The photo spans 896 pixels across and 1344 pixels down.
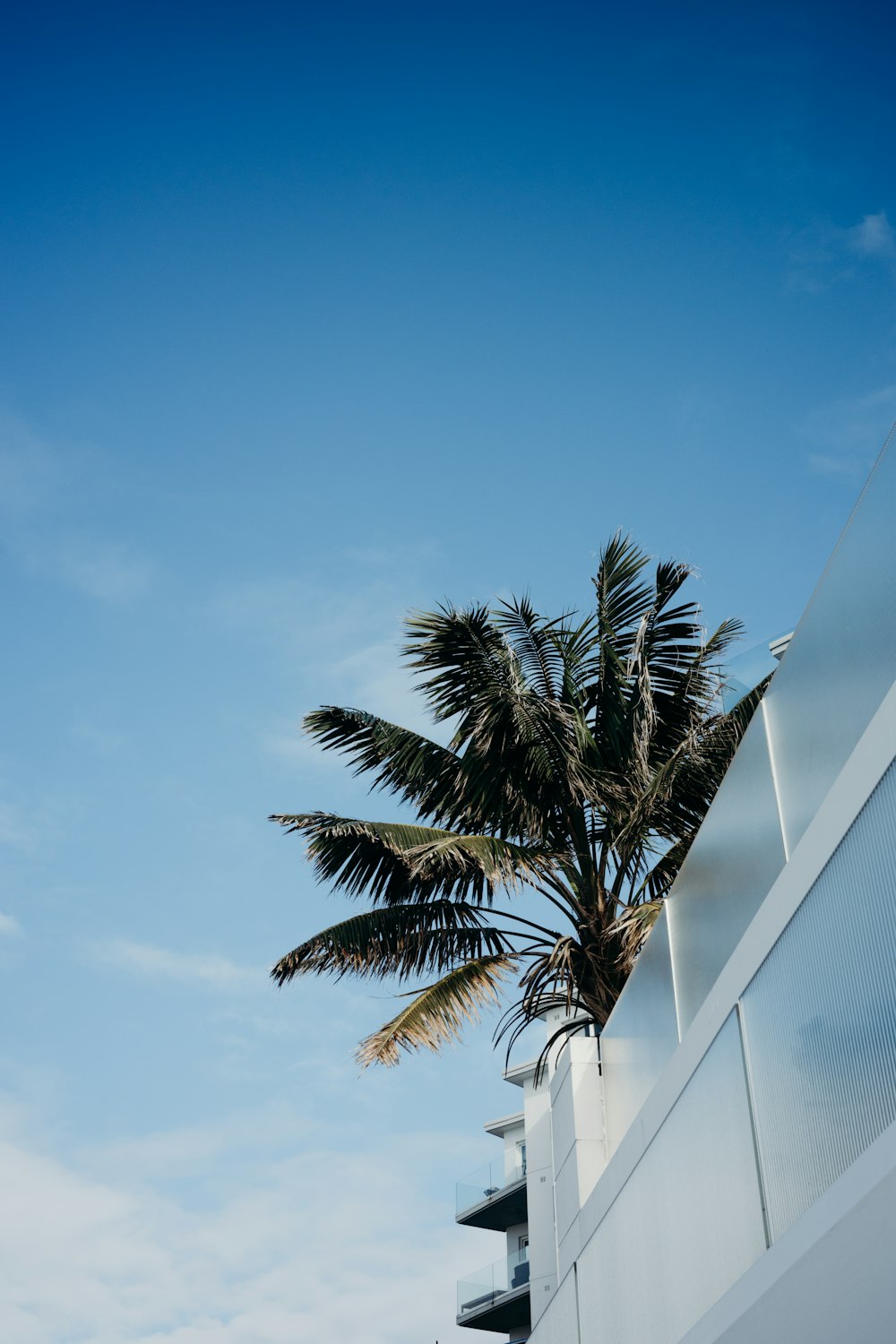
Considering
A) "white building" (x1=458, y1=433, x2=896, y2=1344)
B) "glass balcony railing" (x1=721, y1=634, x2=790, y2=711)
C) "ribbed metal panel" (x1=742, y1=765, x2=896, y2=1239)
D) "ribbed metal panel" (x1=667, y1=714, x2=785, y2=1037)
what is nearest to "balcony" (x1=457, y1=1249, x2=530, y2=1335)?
"glass balcony railing" (x1=721, y1=634, x2=790, y2=711)

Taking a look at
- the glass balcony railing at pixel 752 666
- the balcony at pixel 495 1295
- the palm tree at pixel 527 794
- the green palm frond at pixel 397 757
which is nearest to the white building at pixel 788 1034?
the palm tree at pixel 527 794

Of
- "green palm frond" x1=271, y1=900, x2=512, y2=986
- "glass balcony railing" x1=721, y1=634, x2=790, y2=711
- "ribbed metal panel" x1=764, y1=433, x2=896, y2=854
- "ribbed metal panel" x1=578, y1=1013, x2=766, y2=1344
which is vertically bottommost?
"ribbed metal panel" x1=578, y1=1013, x2=766, y2=1344

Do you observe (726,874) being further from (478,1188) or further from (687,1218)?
(478,1188)

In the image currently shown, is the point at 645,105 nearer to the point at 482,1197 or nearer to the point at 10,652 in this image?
the point at 10,652

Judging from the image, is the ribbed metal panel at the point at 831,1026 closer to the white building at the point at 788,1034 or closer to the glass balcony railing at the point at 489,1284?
the white building at the point at 788,1034

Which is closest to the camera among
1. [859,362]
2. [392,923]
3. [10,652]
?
[392,923]

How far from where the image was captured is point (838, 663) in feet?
15.4

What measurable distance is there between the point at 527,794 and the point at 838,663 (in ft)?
25.7

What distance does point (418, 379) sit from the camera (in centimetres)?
1948

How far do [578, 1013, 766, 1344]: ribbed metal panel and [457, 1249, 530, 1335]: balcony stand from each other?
83.5 feet

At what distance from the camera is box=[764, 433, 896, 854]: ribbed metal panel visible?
4164 mm

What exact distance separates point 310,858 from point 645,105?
1377cm

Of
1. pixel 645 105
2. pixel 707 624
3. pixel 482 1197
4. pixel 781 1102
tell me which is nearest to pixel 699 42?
pixel 645 105

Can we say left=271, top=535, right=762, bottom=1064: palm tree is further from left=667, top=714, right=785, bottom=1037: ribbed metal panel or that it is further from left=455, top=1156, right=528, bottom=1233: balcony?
left=455, top=1156, right=528, bottom=1233: balcony
